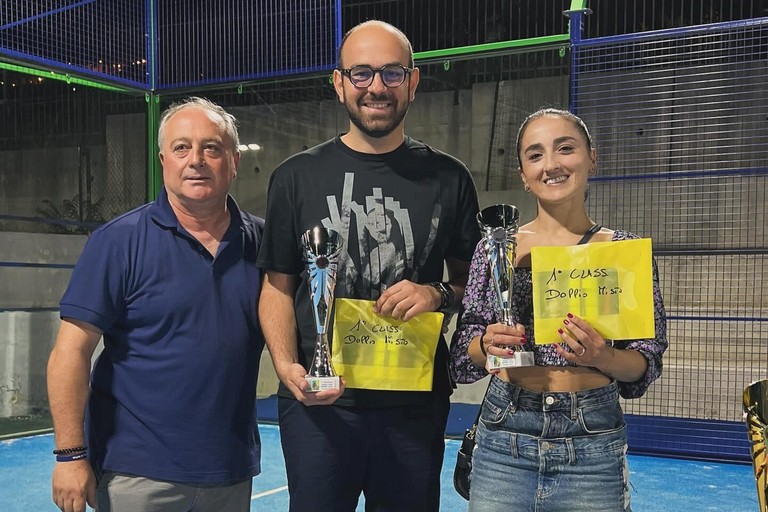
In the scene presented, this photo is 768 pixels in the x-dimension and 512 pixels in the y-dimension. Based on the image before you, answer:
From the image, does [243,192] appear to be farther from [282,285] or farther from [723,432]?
[282,285]

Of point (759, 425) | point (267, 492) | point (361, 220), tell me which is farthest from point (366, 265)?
point (267, 492)

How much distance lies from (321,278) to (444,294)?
1.09 ft

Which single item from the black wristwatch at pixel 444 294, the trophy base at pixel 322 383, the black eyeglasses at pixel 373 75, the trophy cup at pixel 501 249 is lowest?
the trophy base at pixel 322 383

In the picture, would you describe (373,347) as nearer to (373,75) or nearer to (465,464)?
(465,464)

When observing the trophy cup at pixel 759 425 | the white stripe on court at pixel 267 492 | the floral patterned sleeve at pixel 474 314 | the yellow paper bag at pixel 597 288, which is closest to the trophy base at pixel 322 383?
the floral patterned sleeve at pixel 474 314

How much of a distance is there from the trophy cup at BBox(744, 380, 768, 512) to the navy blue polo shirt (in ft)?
3.94

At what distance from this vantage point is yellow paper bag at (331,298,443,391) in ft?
6.46

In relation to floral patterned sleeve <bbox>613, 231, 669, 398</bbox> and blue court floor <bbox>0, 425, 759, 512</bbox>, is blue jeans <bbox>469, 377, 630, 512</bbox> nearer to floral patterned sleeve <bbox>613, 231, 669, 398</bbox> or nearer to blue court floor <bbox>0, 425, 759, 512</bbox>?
floral patterned sleeve <bbox>613, 231, 669, 398</bbox>

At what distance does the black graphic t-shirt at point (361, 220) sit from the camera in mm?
2041

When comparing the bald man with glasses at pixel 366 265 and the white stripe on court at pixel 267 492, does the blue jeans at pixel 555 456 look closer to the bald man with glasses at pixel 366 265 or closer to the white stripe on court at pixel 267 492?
the bald man with glasses at pixel 366 265

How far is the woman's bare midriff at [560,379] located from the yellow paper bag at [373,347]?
0.27 meters

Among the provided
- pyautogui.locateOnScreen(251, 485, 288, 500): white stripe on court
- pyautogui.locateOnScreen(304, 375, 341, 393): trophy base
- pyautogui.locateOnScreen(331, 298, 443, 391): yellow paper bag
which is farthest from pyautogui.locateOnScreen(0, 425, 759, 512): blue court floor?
pyautogui.locateOnScreen(304, 375, 341, 393): trophy base

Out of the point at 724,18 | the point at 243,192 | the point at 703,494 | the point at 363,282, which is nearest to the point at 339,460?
the point at 363,282

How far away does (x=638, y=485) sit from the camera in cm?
495
